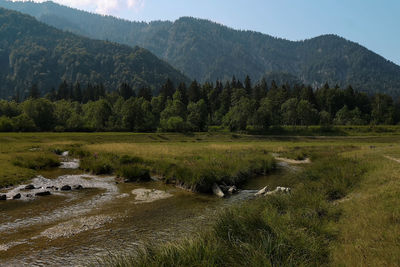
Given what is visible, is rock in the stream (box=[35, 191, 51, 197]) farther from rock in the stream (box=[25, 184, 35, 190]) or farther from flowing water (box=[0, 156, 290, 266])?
rock in the stream (box=[25, 184, 35, 190])

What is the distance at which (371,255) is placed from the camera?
25.5ft

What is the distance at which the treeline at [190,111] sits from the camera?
11150 cm

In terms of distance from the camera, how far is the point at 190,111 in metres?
139

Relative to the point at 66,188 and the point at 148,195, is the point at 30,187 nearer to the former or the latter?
the point at 66,188

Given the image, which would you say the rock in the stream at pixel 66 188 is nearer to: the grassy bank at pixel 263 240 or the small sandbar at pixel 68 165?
the small sandbar at pixel 68 165

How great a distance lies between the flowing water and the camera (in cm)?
1244

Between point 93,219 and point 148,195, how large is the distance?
6.10 meters

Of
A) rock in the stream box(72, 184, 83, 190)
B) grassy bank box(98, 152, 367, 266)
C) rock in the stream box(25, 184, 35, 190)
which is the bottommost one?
rock in the stream box(72, 184, 83, 190)

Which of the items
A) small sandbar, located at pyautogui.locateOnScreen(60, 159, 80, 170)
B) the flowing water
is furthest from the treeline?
the flowing water

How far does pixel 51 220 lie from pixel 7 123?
93.4 meters

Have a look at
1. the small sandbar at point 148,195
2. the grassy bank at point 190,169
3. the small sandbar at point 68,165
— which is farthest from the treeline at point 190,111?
the small sandbar at point 148,195

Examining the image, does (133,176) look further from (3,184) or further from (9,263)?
(9,263)

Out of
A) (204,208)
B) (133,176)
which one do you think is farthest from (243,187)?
(133,176)

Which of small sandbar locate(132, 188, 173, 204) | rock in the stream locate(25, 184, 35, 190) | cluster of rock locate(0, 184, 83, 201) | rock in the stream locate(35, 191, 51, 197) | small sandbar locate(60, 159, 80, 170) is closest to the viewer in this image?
cluster of rock locate(0, 184, 83, 201)
